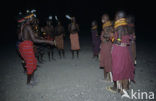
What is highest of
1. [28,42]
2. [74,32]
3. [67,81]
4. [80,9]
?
[80,9]

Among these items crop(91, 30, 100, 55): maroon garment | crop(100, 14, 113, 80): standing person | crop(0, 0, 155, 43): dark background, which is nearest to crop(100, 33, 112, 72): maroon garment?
crop(100, 14, 113, 80): standing person

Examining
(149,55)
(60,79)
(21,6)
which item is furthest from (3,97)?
(21,6)

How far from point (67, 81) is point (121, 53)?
7.73 ft

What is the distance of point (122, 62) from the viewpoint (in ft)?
13.1

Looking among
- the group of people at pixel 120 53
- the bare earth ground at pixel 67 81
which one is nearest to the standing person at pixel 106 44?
the group of people at pixel 120 53

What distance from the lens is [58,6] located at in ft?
107

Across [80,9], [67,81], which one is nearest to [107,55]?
[67,81]

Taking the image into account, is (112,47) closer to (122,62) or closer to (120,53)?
(120,53)

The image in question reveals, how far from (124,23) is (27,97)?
3.39 metres

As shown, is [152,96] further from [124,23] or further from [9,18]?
[9,18]

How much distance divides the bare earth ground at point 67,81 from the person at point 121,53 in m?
0.63

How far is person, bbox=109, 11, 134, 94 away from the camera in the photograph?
149 inches

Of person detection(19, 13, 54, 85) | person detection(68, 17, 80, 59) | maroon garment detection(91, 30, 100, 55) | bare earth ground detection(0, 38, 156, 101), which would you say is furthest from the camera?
person detection(68, 17, 80, 59)

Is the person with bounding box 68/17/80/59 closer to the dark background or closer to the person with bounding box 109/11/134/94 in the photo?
the person with bounding box 109/11/134/94
